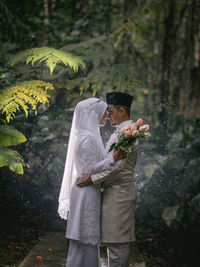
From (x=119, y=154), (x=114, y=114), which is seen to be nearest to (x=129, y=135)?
(x=119, y=154)

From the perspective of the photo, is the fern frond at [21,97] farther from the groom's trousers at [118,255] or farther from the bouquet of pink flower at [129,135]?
the groom's trousers at [118,255]

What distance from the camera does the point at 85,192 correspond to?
298cm

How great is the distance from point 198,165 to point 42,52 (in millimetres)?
2426

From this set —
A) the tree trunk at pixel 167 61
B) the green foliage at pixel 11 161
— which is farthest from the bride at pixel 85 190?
the tree trunk at pixel 167 61

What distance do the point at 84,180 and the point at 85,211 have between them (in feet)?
0.94

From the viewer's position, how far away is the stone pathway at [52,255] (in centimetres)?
383

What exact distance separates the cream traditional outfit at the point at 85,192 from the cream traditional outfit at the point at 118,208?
0.23 ft

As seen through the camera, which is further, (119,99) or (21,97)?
(21,97)

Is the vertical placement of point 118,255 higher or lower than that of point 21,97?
lower

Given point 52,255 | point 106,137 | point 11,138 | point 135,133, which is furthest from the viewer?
point 106,137

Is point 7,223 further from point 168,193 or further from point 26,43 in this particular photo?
point 26,43

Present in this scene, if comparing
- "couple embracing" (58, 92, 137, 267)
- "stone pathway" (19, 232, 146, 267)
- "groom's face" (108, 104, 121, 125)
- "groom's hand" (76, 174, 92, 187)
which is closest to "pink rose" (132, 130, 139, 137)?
"couple embracing" (58, 92, 137, 267)

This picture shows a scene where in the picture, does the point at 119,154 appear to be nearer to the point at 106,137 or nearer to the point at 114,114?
the point at 114,114

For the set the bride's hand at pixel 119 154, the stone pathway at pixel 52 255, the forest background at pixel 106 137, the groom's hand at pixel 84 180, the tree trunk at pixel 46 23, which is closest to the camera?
the bride's hand at pixel 119 154
